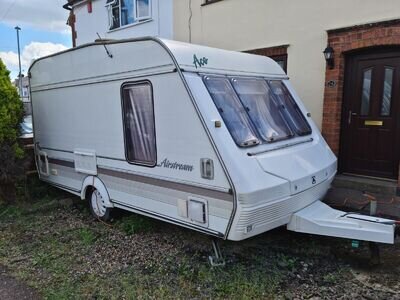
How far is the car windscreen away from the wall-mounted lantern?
5.52 feet

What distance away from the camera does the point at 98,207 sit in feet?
17.1

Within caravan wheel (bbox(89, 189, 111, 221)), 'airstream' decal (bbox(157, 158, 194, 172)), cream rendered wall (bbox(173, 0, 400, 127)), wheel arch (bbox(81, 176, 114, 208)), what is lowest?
caravan wheel (bbox(89, 189, 111, 221))

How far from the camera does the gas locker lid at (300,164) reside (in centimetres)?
357

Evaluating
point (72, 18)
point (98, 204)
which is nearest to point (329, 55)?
point (98, 204)

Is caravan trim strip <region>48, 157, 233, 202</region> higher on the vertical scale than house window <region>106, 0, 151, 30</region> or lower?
lower

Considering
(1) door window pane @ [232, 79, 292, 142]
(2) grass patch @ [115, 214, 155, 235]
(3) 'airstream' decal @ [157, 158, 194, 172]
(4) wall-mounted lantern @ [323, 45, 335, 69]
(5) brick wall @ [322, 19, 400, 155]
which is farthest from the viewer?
(4) wall-mounted lantern @ [323, 45, 335, 69]

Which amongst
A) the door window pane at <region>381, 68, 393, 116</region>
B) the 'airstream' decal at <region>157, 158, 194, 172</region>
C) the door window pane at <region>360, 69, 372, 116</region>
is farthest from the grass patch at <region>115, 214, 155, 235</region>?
the door window pane at <region>381, 68, 393, 116</region>

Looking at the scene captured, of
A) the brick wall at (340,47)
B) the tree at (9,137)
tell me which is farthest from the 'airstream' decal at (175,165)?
the brick wall at (340,47)

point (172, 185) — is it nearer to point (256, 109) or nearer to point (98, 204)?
point (256, 109)

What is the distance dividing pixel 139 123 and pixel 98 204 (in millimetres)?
1648

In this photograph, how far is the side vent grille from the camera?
11.2ft

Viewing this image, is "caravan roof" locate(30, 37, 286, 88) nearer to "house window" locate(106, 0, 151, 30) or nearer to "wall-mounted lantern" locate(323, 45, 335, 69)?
"wall-mounted lantern" locate(323, 45, 335, 69)

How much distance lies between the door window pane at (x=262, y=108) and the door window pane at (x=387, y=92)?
7.84 feet

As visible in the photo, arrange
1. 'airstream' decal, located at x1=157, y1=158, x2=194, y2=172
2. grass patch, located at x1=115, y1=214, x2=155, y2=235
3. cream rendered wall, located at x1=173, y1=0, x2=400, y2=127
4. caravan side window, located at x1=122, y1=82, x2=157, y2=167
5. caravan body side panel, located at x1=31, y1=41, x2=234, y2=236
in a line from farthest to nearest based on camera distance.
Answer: cream rendered wall, located at x1=173, y1=0, x2=400, y2=127 < grass patch, located at x1=115, y1=214, x2=155, y2=235 < caravan side window, located at x1=122, y1=82, x2=157, y2=167 < 'airstream' decal, located at x1=157, y1=158, x2=194, y2=172 < caravan body side panel, located at x1=31, y1=41, x2=234, y2=236
